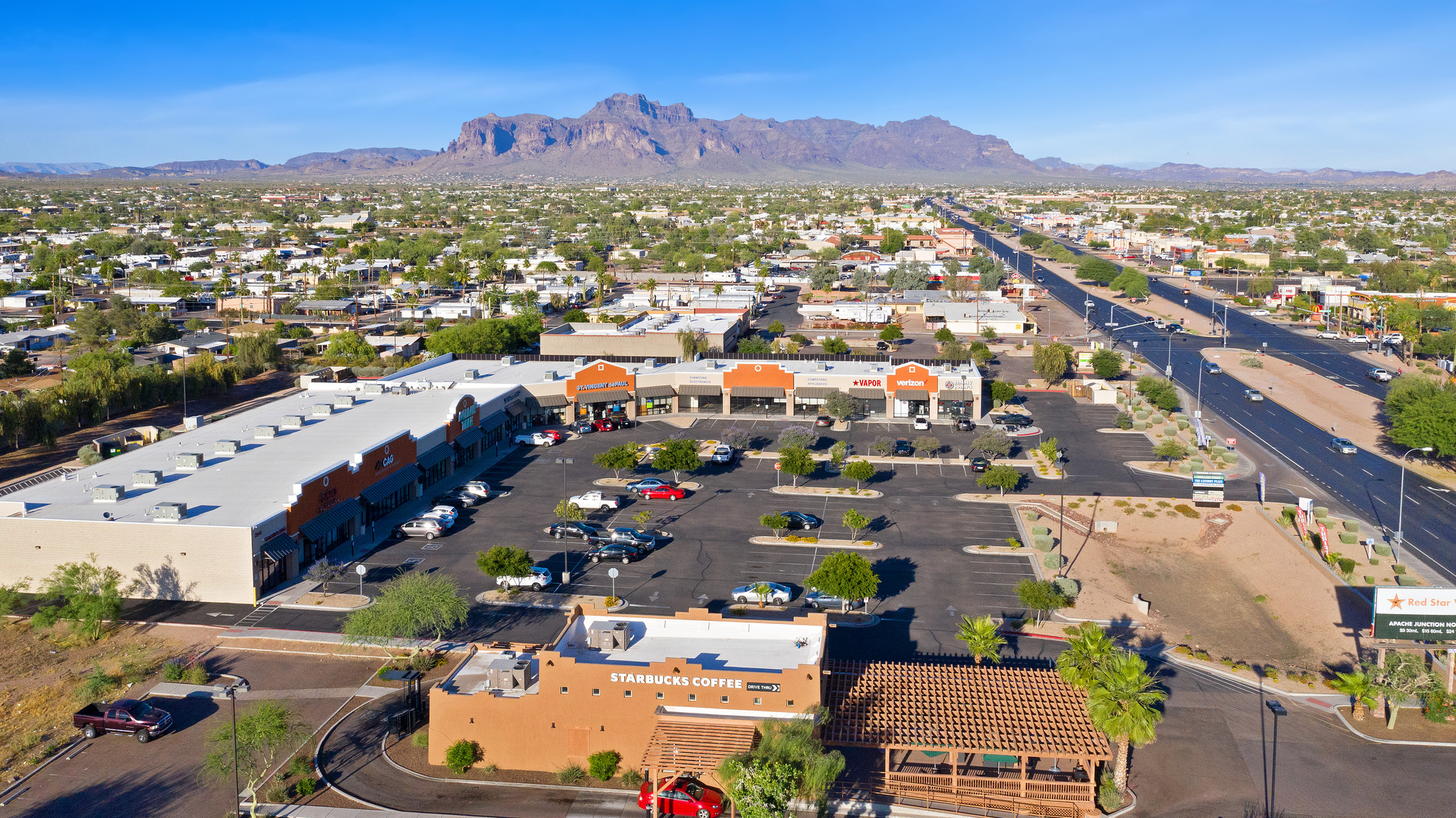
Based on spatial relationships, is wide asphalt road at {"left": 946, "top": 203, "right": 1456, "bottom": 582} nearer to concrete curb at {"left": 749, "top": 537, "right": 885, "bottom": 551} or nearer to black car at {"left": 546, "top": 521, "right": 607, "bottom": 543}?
concrete curb at {"left": 749, "top": 537, "right": 885, "bottom": 551}

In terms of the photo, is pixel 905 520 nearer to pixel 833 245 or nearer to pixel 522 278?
pixel 522 278

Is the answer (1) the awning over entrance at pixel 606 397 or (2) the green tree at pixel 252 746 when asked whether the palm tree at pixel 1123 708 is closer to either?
(2) the green tree at pixel 252 746

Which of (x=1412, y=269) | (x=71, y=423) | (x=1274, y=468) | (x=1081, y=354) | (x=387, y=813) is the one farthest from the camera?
(x=1412, y=269)

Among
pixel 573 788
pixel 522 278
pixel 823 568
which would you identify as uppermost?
pixel 522 278

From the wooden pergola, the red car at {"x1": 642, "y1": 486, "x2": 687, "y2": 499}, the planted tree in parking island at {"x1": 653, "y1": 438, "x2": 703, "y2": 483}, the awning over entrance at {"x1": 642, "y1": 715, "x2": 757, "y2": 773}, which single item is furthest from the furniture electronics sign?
the planted tree in parking island at {"x1": 653, "y1": 438, "x2": 703, "y2": 483}

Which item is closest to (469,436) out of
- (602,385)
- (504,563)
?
(602,385)

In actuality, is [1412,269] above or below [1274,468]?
above

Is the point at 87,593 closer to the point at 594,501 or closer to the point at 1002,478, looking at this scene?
the point at 594,501

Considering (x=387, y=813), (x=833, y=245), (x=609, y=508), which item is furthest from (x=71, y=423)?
(x=833, y=245)
